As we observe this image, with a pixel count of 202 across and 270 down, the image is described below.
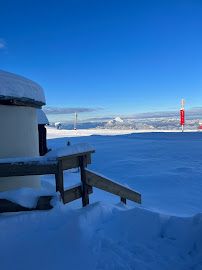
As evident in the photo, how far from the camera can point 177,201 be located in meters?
6.16

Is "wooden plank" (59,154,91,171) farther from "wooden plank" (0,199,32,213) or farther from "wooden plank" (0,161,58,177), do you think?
"wooden plank" (0,199,32,213)

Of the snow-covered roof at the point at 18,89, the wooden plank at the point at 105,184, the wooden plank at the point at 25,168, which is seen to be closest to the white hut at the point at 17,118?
the snow-covered roof at the point at 18,89

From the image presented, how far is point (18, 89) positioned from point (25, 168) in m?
1.29

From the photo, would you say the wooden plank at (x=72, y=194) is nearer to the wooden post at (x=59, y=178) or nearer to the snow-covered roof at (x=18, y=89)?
the wooden post at (x=59, y=178)

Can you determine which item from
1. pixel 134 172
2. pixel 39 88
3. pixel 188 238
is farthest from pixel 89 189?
pixel 134 172

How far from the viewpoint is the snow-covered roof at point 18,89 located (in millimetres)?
2844

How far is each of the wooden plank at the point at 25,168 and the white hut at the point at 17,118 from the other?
581 millimetres

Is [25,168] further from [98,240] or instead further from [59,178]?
[98,240]

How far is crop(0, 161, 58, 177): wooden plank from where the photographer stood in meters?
2.60

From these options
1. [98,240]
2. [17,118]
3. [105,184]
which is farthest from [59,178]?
[17,118]

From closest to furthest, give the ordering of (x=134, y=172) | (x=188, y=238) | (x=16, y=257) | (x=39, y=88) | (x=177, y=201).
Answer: (x=16, y=257) → (x=188, y=238) → (x=39, y=88) → (x=177, y=201) → (x=134, y=172)

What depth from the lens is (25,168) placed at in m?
2.62

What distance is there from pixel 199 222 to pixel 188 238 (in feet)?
0.93

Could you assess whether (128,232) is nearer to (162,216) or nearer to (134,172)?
(162,216)
